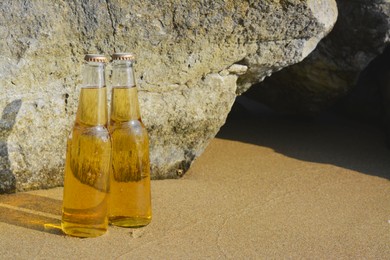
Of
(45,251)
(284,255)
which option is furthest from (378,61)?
(45,251)

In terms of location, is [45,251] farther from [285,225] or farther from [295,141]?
[295,141]

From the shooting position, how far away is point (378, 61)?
4.57 meters

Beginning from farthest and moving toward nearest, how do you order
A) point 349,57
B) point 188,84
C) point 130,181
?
point 349,57
point 188,84
point 130,181

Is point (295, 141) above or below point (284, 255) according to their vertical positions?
below

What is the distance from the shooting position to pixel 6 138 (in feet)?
9.88

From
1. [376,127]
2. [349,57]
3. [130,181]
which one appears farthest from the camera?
[376,127]

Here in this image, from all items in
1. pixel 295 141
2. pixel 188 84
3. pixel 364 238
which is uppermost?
pixel 188 84

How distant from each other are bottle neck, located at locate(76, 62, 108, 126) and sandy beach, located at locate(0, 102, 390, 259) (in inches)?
17.4

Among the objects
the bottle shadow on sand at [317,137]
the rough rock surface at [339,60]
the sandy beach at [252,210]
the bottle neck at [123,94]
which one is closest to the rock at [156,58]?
the sandy beach at [252,210]

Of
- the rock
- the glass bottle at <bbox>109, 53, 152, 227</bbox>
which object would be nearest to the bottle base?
the glass bottle at <bbox>109, 53, 152, 227</bbox>

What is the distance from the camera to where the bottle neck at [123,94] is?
2.74 metres

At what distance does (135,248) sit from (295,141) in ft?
6.03

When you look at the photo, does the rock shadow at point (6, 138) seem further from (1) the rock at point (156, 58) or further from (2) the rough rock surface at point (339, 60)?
(2) the rough rock surface at point (339, 60)

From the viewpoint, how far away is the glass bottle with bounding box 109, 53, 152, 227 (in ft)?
9.17
